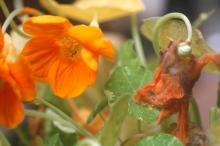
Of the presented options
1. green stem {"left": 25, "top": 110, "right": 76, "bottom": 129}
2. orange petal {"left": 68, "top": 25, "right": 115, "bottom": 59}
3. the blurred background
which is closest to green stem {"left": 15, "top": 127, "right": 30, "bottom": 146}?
green stem {"left": 25, "top": 110, "right": 76, "bottom": 129}

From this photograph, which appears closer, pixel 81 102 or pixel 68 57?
pixel 68 57

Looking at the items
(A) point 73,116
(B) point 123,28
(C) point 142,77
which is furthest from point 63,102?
(B) point 123,28

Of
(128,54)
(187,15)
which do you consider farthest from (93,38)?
(187,15)

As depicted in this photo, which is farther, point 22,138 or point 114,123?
point 22,138

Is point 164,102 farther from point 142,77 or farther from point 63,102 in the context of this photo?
point 63,102

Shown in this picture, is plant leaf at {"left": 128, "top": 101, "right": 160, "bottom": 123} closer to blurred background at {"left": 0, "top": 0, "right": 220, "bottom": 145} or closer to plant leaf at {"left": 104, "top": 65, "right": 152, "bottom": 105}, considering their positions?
plant leaf at {"left": 104, "top": 65, "right": 152, "bottom": 105}

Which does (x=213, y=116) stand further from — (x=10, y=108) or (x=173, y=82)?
(x=10, y=108)
